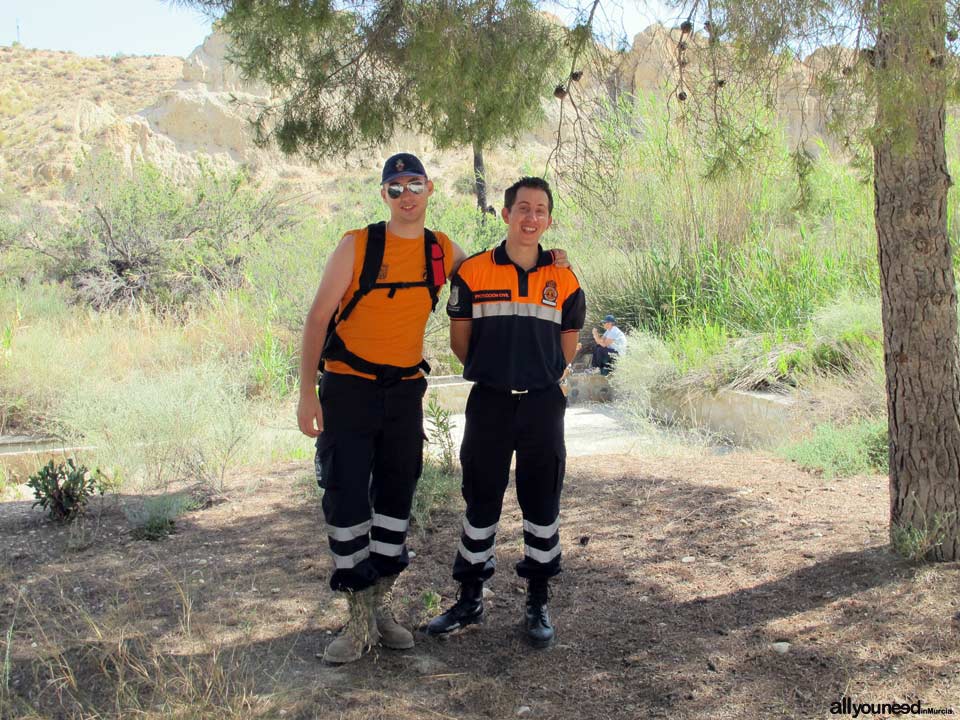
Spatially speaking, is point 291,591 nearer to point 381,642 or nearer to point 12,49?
point 381,642

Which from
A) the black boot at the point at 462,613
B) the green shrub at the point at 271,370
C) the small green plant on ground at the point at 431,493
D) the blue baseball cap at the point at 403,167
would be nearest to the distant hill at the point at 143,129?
the green shrub at the point at 271,370

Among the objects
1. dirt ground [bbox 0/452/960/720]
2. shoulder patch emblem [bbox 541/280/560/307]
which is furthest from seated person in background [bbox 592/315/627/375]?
shoulder patch emblem [bbox 541/280/560/307]

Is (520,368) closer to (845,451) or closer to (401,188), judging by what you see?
(401,188)

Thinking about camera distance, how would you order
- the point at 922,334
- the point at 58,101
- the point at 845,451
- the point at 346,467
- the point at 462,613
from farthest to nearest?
the point at 58,101
the point at 845,451
the point at 922,334
the point at 462,613
the point at 346,467

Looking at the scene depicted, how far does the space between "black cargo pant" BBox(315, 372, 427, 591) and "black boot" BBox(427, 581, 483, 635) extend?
359 millimetres

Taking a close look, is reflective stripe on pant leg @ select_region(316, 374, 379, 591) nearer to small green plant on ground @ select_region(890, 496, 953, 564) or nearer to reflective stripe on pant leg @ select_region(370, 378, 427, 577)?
reflective stripe on pant leg @ select_region(370, 378, 427, 577)

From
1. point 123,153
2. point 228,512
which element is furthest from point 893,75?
point 123,153

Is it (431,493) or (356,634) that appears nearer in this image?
(356,634)

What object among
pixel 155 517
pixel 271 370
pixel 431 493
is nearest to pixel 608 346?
pixel 271 370

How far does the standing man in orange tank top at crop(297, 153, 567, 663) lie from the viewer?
10.5 feet

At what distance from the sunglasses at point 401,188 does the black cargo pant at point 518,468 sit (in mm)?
777

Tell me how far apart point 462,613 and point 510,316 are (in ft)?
4.08

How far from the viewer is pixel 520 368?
3268 millimetres

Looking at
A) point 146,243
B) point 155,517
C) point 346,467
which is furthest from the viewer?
point 146,243
